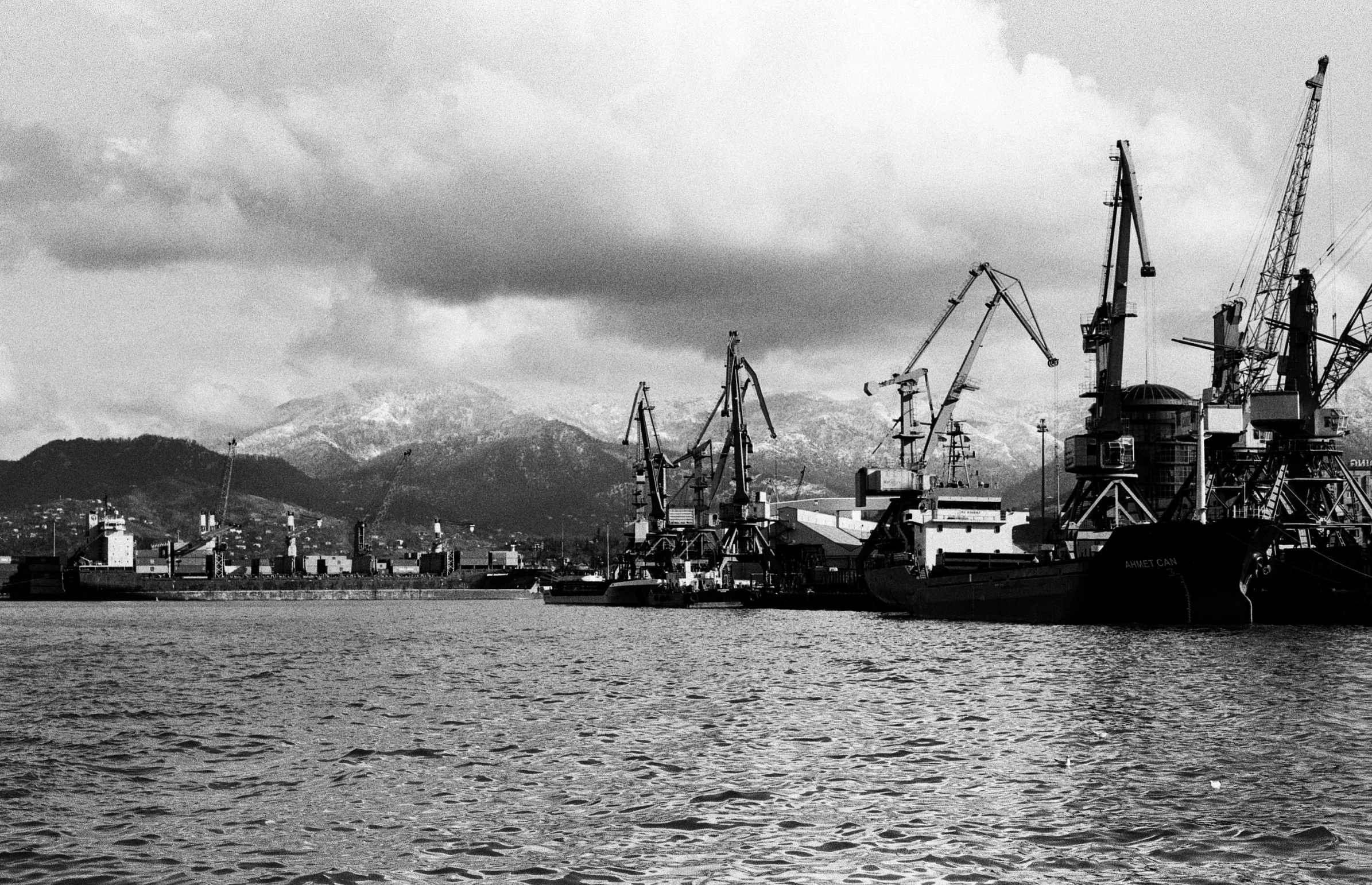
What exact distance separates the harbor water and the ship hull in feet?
55.5

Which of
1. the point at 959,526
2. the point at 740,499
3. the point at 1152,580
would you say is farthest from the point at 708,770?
the point at 740,499

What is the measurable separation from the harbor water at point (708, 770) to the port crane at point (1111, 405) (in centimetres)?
4617

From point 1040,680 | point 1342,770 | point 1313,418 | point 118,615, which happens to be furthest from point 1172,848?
point 118,615

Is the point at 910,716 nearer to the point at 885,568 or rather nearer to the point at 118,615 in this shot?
the point at 885,568

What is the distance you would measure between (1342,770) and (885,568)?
9290 centimetres

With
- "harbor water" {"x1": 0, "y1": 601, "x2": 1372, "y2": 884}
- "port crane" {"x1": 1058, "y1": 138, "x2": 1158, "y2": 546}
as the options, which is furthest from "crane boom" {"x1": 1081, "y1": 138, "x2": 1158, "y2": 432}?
"harbor water" {"x1": 0, "y1": 601, "x2": 1372, "y2": 884}

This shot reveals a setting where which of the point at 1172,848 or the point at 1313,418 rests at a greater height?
the point at 1313,418

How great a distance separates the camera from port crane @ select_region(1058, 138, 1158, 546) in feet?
355

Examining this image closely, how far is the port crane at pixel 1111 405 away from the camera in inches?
4264

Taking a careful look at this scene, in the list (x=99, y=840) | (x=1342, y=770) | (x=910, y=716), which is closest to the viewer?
(x=99, y=840)

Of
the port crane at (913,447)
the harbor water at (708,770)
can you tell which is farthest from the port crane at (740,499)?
the harbor water at (708,770)

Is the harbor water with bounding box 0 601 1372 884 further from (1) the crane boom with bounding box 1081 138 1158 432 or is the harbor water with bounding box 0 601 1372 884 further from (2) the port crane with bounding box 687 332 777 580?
(2) the port crane with bounding box 687 332 777 580

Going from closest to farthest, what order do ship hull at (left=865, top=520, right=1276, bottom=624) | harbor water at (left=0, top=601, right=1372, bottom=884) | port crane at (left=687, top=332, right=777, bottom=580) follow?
harbor water at (left=0, top=601, right=1372, bottom=884), ship hull at (left=865, top=520, right=1276, bottom=624), port crane at (left=687, top=332, right=777, bottom=580)

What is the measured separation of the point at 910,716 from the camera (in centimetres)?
3884
